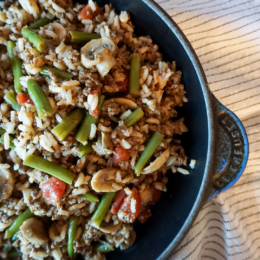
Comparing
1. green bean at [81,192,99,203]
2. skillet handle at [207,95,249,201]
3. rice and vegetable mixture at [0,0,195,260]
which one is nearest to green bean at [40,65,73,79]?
rice and vegetable mixture at [0,0,195,260]

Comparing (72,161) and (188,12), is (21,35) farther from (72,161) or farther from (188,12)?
(188,12)

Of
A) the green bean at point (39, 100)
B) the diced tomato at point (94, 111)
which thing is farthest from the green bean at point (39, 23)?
the diced tomato at point (94, 111)

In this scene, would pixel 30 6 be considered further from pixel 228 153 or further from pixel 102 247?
pixel 102 247

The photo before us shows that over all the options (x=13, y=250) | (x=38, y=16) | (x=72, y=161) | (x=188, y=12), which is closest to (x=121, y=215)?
(x=72, y=161)

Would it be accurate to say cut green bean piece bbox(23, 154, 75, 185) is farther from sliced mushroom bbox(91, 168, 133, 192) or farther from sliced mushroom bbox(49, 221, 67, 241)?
sliced mushroom bbox(49, 221, 67, 241)

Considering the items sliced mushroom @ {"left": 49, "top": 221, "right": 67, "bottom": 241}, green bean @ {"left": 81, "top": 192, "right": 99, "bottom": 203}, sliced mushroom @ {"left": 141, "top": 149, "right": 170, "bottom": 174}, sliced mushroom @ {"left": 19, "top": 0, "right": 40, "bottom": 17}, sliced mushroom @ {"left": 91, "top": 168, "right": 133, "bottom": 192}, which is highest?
sliced mushroom @ {"left": 19, "top": 0, "right": 40, "bottom": 17}
